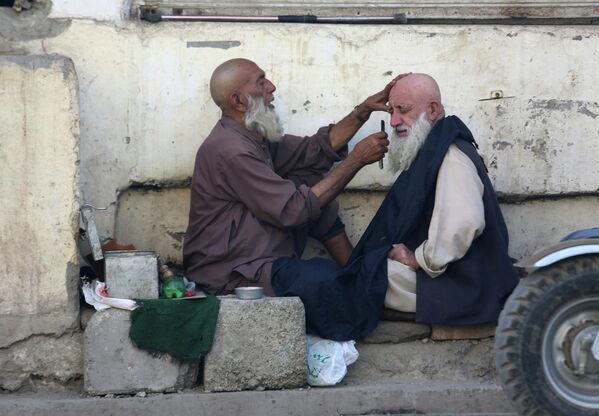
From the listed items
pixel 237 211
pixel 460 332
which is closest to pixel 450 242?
pixel 460 332

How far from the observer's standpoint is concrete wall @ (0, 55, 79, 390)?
217 inches

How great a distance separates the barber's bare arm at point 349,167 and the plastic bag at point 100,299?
3.34 ft

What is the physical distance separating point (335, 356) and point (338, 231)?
866 millimetres

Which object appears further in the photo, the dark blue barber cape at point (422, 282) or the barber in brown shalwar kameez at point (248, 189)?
the barber in brown shalwar kameez at point (248, 189)

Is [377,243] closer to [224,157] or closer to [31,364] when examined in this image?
[224,157]

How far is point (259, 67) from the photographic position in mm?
6195

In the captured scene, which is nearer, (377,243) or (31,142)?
(31,142)

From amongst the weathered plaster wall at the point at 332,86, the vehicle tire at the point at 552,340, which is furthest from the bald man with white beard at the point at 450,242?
the vehicle tire at the point at 552,340

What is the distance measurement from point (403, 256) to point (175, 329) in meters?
1.06

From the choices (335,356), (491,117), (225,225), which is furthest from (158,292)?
(491,117)

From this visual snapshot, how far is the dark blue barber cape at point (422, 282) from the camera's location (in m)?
5.60

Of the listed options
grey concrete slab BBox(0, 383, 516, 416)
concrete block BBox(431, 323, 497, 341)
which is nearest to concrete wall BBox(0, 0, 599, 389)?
concrete block BBox(431, 323, 497, 341)

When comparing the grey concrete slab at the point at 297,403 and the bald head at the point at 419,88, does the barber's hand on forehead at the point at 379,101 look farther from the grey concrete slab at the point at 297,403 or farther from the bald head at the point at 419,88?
the grey concrete slab at the point at 297,403

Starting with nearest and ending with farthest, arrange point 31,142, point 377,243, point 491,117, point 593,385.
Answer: point 593,385 → point 31,142 → point 377,243 → point 491,117
